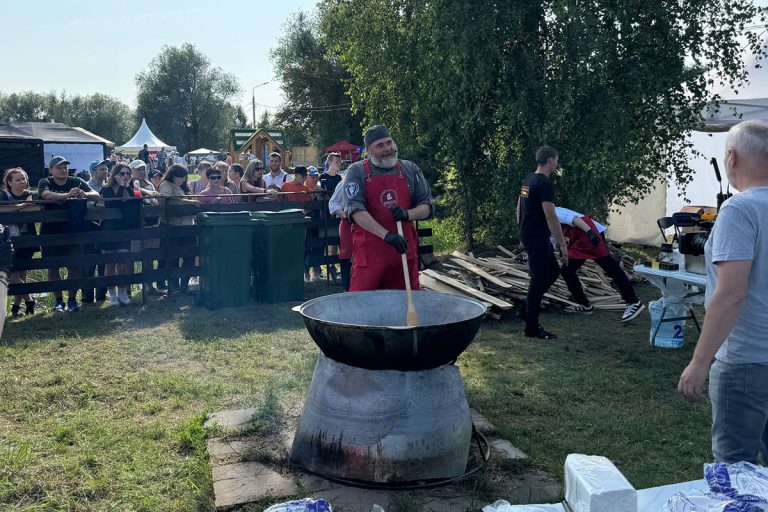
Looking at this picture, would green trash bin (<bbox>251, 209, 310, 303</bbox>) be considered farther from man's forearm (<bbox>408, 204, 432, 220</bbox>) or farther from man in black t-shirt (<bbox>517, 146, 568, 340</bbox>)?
man's forearm (<bbox>408, 204, 432, 220</bbox>)

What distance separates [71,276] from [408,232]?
5882 millimetres

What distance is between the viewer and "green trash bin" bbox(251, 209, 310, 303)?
9383 millimetres

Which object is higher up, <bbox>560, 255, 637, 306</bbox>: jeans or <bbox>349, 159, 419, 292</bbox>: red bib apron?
<bbox>349, 159, 419, 292</bbox>: red bib apron

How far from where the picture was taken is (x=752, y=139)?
2484 millimetres

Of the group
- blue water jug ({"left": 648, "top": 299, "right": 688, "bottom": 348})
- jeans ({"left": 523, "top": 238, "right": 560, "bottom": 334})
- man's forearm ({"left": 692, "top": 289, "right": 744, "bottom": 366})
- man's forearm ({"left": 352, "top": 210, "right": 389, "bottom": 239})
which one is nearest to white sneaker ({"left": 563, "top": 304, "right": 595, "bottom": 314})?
jeans ({"left": 523, "top": 238, "right": 560, "bottom": 334})

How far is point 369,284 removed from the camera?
5199 millimetres

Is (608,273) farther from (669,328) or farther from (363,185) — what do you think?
(363,185)

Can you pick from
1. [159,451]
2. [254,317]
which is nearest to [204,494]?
[159,451]

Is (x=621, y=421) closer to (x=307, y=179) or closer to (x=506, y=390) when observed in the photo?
(x=506, y=390)

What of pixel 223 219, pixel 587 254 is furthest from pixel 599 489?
pixel 223 219

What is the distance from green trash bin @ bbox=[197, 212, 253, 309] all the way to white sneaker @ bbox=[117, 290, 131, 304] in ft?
3.52

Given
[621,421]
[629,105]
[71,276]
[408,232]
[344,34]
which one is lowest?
[621,421]

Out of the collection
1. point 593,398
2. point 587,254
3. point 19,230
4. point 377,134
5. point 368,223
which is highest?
point 377,134

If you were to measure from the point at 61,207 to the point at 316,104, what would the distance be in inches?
1492
